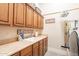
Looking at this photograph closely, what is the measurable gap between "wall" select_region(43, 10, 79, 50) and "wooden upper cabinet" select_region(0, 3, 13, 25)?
2621mm

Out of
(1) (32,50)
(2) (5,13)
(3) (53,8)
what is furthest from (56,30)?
(2) (5,13)

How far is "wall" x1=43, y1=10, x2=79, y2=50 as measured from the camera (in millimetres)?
4336

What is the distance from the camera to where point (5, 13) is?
5.28 feet

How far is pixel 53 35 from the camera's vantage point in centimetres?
439

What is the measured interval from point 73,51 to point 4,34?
152cm

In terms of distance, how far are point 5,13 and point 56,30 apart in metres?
3.13

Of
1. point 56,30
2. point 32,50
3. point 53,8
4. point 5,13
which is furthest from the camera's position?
point 56,30

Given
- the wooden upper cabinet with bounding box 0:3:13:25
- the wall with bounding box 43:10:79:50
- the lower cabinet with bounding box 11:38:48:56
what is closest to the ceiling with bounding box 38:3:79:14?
the wall with bounding box 43:10:79:50

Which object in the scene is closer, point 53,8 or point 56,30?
point 53,8

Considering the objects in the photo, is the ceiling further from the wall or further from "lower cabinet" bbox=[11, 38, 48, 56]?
"lower cabinet" bbox=[11, 38, 48, 56]

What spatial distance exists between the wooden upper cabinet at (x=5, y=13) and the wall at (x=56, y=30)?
2621 millimetres

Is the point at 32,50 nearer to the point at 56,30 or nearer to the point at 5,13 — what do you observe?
the point at 5,13

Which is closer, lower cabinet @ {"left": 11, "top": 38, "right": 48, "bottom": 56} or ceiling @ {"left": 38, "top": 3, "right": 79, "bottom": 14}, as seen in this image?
lower cabinet @ {"left": 11, "top": 38, "right": 48, "bottom": 56}

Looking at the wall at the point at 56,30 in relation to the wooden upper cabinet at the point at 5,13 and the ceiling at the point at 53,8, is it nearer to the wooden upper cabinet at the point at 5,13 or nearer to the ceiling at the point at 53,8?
the ceiling at the point at 53,8
